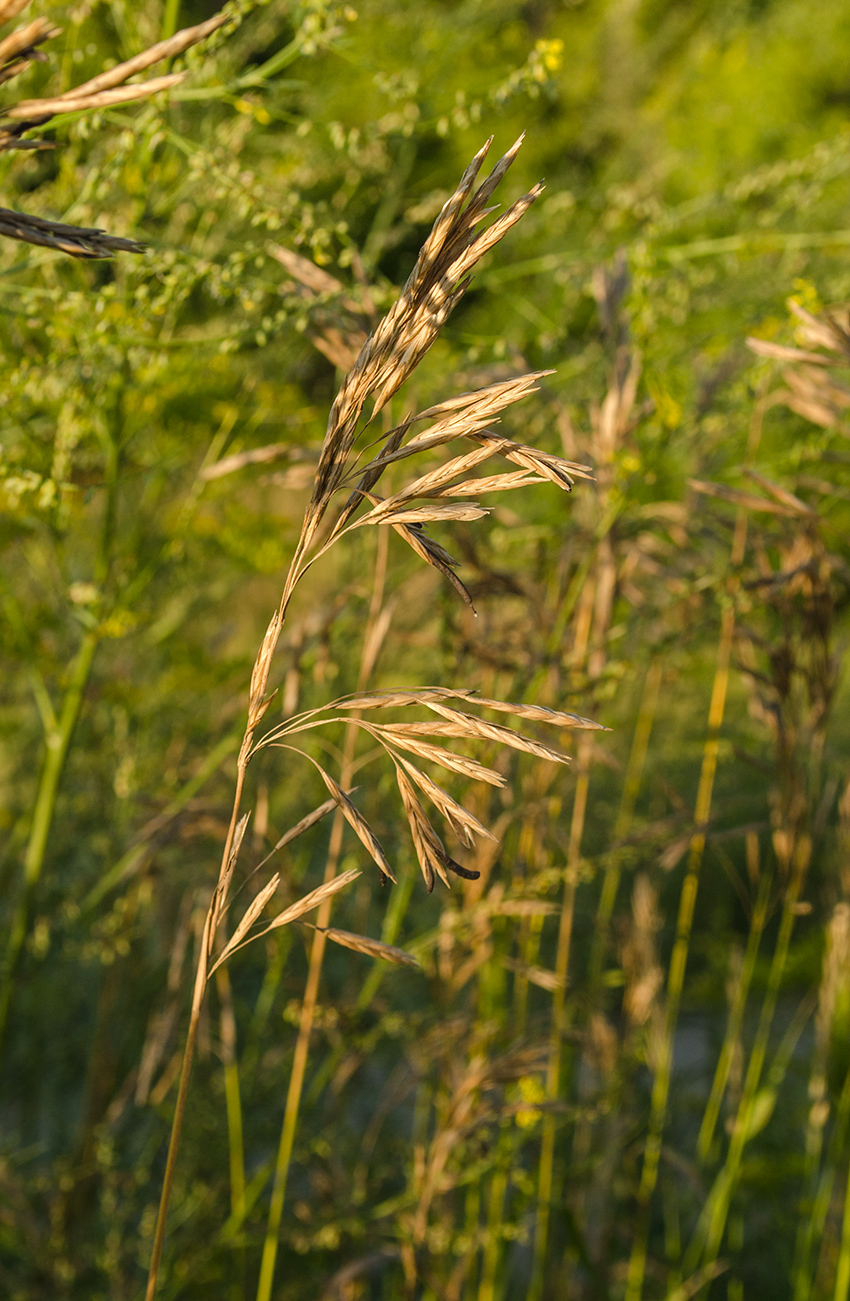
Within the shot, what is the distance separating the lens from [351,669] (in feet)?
5.79

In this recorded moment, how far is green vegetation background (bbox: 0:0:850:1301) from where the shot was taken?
972 mm

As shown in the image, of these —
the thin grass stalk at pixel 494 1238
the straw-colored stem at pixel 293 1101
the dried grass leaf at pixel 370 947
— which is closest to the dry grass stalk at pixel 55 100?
the dried grass leaf at pixel 370 947

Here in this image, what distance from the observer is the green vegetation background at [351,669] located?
0.97m

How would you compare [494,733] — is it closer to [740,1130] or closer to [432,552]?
[432,552]

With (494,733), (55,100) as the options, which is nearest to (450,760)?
(494,733)

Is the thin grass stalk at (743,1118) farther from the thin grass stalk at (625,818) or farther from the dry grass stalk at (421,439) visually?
the dry grass stalk at (421,439)

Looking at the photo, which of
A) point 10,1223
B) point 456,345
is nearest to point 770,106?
point 456,345

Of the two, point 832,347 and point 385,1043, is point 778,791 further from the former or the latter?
point 385,1043

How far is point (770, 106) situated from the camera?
9.40 meters

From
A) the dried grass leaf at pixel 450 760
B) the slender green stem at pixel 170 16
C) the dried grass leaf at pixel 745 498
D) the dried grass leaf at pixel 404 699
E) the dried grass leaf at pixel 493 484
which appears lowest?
the dried grass leaf at pixel 450 760

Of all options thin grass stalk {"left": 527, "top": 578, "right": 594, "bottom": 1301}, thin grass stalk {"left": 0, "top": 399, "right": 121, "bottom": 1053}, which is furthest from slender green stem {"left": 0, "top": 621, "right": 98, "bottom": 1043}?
thin grass stalk {"left": 527, "top": 578, "right": 594, "bottom": 1301}

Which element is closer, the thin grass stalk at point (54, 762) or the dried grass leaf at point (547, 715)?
Result: the dried grass leaf at point (547, 715)

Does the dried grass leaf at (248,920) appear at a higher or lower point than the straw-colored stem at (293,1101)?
higher

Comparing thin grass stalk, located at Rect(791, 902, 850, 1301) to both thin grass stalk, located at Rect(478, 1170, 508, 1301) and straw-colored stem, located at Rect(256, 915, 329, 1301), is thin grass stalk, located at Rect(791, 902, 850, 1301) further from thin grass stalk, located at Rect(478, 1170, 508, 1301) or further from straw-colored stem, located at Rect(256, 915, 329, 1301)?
straw-colored stem, located at Rect(256, 915, 329, 1301)
